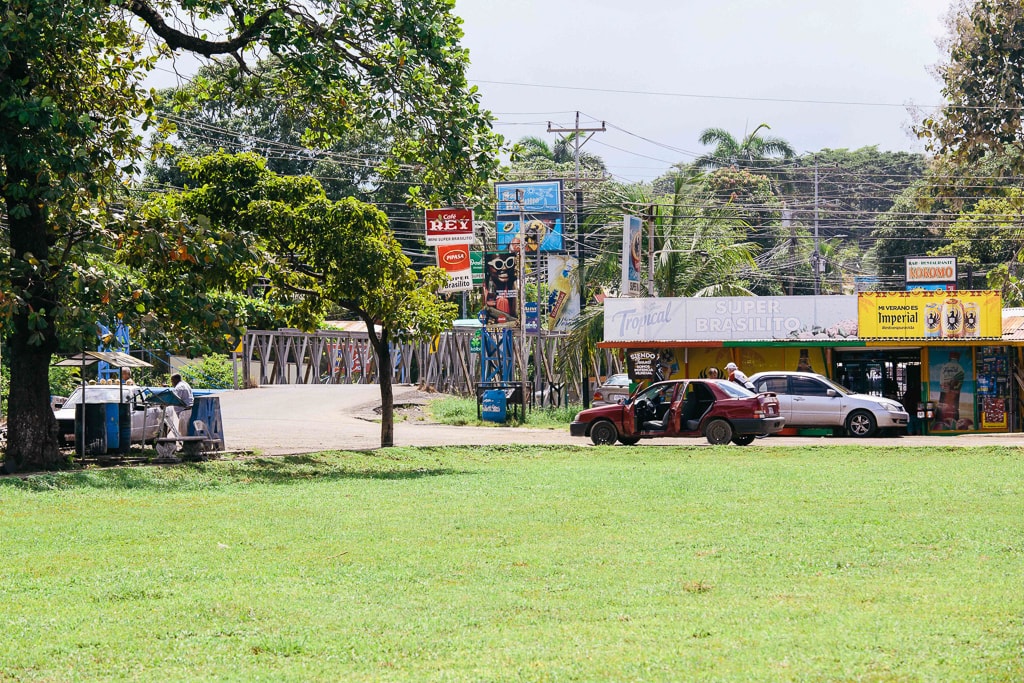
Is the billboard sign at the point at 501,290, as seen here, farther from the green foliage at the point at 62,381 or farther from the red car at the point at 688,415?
the green foliage at the point at 62,381

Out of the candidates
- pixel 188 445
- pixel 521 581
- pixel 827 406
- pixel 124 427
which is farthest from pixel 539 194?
pixel 521 581

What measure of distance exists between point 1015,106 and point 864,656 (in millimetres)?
30566

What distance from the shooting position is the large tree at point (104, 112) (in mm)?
18109

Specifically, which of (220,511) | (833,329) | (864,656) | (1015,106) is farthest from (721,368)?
(864,656)

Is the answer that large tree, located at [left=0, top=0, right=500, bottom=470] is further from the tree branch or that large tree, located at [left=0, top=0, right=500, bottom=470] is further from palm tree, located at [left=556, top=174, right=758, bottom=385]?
palm tree, located at [left=556, top=174, right=758, bottom=385]

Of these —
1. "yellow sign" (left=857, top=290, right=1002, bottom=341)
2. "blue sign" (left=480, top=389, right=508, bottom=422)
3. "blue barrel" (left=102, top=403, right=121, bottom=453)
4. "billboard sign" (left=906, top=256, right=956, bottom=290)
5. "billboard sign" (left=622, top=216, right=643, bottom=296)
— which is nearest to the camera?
"blue barrel" (left=102, top=403, right=121, bottom=453)

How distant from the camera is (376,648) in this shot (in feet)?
23.7

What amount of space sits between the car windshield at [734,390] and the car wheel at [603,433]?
2.53 m

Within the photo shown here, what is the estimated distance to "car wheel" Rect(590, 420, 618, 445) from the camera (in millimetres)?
27188

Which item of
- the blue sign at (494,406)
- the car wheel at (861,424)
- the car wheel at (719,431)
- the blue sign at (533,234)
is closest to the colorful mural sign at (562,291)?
the blue sign at (533,234)

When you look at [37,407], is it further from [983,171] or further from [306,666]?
[983,171]

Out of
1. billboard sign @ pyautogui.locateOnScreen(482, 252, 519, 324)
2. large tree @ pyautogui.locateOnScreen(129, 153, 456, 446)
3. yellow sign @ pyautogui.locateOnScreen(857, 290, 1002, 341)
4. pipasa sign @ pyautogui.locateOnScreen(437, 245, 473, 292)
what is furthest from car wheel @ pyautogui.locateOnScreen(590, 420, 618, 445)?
billboard sign @ pyautogui.locateOnScreen(482, 252, 519, 324)

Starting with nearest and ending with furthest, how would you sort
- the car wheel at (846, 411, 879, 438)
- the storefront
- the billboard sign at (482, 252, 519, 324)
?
1. the car wheel at (846, 411, 879, 438)
2. the storefront
3. the billboard sign at (482, 252, 519, 324)

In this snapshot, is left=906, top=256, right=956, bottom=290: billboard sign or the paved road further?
left=906, top=256, right=956, bottom=290: billboard sign
